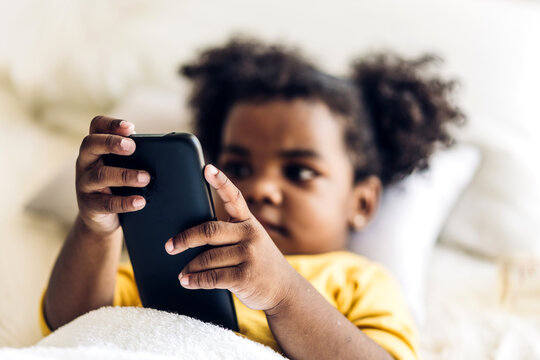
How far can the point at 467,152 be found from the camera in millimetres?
985

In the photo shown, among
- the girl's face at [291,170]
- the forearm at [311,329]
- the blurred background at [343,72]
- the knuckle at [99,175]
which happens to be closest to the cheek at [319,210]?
the girl's face at [291,170]

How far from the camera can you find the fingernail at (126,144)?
45 cm

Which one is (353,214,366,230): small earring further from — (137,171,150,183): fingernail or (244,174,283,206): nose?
(137,171,150,183): fingernail

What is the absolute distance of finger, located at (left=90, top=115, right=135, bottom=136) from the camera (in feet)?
1.53

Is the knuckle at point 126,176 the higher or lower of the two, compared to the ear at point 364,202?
higher

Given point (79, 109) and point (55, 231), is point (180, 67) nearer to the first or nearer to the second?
point (79, 109)

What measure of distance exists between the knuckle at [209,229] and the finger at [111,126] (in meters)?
0.11

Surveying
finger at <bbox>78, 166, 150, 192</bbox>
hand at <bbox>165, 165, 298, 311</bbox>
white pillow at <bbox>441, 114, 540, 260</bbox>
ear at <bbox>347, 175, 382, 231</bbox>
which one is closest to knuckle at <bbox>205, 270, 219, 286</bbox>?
hand at <bbox>165, 165, 298, 311</bbox>

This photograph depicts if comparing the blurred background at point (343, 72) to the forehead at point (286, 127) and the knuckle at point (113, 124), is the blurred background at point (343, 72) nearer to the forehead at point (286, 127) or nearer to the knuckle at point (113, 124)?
the forehead at point (286, 127)

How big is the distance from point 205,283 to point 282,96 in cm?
44

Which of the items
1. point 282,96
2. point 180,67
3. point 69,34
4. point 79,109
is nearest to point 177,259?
point 282,96

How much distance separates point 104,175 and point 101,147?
0.09 ft

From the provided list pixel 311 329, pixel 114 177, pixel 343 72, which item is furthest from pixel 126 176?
pixel 343 72

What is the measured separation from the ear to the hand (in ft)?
1.38
